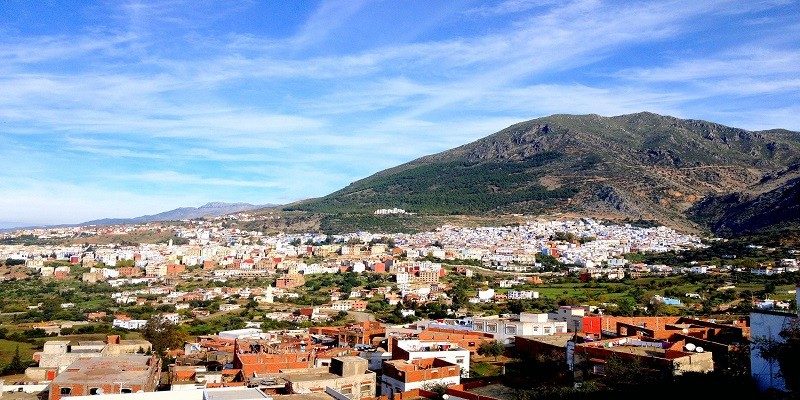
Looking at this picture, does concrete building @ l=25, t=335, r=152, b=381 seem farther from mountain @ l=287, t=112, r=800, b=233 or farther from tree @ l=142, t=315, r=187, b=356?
mountain @ l=287, t=112, r=800, b=233

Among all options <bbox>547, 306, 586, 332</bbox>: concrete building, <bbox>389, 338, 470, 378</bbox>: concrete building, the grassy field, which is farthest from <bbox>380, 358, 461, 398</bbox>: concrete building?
the grassy field

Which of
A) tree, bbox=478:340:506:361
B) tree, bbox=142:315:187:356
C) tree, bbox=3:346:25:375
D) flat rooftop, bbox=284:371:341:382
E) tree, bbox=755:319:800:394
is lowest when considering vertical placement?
tree, bbox=3:346:25:375

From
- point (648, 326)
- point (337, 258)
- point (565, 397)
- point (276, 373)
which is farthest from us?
point (337, 258)

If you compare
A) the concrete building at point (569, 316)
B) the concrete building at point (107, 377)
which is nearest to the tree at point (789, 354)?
the concrete building at point (107, 377)

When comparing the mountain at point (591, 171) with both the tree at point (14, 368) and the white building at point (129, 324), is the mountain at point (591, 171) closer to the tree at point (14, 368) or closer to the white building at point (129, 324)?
the white building at point (129, 324)

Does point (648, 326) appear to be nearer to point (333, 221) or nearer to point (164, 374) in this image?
point (164, 374)

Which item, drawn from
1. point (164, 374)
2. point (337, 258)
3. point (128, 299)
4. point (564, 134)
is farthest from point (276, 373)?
point (564, 134)
